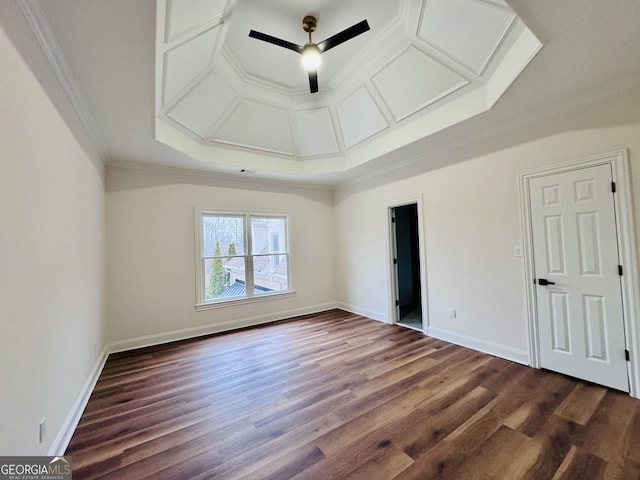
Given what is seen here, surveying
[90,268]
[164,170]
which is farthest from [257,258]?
[90,268]

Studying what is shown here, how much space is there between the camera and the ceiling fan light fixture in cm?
250

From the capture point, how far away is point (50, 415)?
172cm

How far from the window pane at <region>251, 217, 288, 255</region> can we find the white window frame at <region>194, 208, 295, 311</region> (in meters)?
0.06

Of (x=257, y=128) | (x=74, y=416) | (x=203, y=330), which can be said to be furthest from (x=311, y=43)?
(x=203, y=330)

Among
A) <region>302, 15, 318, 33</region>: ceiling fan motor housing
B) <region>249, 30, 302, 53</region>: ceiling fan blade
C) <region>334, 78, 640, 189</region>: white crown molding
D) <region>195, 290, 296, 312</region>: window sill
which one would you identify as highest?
<region>302, 15, 318, 33</region>: ceiling fan motor housing

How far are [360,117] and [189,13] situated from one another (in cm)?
252

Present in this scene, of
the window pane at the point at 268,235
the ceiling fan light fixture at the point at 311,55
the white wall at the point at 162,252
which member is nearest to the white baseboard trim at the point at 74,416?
the white wall at the point at 162,252

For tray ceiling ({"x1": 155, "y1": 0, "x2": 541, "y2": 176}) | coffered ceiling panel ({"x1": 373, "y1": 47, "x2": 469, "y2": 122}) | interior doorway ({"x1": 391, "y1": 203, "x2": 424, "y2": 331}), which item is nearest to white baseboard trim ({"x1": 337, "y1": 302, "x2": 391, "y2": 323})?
interior doorway ({"x1": 391, "y1": 203, "x2": 424, "y2": 331})

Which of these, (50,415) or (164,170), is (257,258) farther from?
(50,415)

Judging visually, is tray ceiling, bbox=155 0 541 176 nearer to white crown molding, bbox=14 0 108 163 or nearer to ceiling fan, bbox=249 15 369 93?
ceiling fan, bbox=249 15 369 93

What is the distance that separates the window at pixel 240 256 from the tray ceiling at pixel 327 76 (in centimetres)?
107

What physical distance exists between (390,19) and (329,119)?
1.66 metres

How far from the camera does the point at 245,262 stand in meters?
4.89

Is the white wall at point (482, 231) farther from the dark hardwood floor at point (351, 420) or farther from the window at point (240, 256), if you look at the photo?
the window at point (240, 256)
